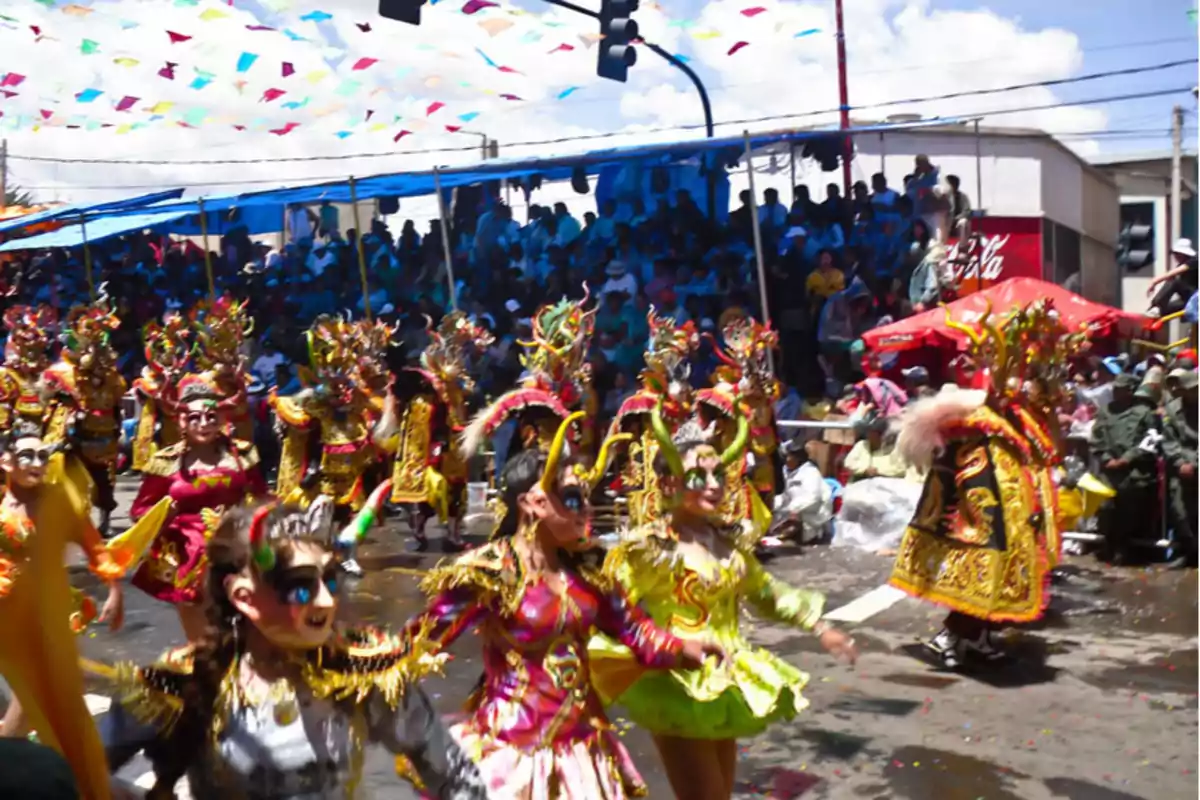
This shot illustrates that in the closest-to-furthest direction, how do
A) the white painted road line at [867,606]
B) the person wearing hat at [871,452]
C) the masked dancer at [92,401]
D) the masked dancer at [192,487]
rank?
the masked dancer at [192,487] → the white painted road line at [867,606] → the person wearing hat at [871,452] → the masked dancer at [92,401]

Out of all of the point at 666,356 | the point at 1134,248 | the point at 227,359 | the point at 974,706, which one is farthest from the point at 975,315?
the point at 227,359

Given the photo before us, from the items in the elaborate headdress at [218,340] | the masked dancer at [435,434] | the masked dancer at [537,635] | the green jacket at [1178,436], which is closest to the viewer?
the masked dancer at [537,635]

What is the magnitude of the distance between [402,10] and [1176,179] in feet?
36.7

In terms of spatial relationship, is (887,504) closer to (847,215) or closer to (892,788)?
(847,215)

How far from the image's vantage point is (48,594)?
4.08 metres

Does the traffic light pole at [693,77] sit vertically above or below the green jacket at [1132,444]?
above

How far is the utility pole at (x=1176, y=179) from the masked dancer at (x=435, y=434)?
8262 millimetres

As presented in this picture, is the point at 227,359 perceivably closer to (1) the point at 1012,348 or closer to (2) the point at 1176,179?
(1) the point at 1012,348

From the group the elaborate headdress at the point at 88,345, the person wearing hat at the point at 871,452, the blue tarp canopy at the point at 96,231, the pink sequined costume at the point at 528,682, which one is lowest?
the person wearing hat at the point at 871,452

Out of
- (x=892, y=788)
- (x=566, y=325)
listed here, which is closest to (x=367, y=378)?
(x=566, y=325)

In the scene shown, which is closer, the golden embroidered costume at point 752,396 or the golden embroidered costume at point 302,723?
A: the golden embroidered costume at point 302,723

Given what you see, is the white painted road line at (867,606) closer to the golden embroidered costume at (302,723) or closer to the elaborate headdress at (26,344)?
the golden embroidered costume at (302,723)

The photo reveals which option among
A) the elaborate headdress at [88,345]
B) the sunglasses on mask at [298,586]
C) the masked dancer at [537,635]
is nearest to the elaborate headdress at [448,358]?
the elaborate headdress at [88,345]

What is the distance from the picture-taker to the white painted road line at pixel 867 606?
8.64m
